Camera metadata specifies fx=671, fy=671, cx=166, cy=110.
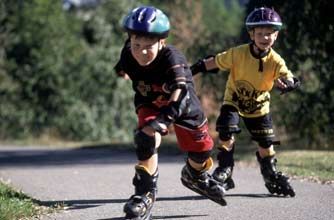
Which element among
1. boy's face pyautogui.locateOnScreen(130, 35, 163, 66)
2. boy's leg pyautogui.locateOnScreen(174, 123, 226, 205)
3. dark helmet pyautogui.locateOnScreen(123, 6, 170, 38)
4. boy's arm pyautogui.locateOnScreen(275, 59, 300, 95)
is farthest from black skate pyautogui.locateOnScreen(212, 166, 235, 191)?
dark helmet pyautogui.locateOnScreen(123, 6, 170, 38)

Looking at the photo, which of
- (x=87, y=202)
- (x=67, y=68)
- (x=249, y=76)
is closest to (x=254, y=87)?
(x=249, y=76)

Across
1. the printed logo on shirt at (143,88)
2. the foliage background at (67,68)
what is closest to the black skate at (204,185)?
the printed logo on shirt at (143,88)

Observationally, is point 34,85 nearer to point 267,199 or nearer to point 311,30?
point 311,30

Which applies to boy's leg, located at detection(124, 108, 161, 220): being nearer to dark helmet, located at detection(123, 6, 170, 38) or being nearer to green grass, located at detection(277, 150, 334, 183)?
dark helmet, located at detection(123, 6, 170, 38)

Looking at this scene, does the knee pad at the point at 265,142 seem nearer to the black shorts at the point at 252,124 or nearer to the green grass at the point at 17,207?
the black shorts at the point at 252,124

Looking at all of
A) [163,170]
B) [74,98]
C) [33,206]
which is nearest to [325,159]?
[163,170]

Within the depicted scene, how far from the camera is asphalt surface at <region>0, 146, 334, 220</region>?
239 inches

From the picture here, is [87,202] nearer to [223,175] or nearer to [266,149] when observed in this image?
[223,175]

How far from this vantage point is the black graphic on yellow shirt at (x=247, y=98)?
7.14 meters

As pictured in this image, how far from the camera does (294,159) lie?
1070 cm

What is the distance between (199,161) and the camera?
6.21m

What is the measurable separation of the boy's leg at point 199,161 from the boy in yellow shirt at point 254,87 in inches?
28.7

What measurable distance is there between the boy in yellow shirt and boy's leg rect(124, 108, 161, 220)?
1.48 metres

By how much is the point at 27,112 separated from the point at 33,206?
2458cm
